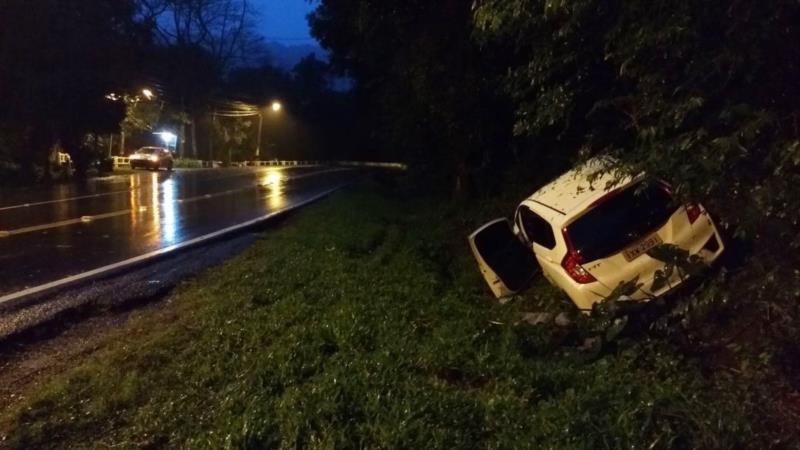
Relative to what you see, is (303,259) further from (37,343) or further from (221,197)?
(221,197)

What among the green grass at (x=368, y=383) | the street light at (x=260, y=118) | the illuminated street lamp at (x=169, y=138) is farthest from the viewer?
the street light at (x=260, y=118)

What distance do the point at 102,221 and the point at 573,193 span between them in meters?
11.0

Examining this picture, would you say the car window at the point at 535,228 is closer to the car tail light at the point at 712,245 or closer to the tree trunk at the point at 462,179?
the car tail light at the point at 712,245

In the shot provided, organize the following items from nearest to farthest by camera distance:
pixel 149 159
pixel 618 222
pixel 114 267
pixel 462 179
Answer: pixel 618 222
pixel 114 267
pixel 462 179
pixel 149 159

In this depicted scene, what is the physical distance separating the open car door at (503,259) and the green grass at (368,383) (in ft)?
1.69

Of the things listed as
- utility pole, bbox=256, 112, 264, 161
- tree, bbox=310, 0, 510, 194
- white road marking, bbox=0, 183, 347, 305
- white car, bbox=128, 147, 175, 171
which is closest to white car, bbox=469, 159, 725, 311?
white road marking, bbox=0, 183, 347, 305

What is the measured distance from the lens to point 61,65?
31109 millimetres

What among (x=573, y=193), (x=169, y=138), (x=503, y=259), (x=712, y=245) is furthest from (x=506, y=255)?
(x=169, y=138)

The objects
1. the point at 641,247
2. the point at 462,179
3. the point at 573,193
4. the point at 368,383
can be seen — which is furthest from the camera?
the point at 462,179

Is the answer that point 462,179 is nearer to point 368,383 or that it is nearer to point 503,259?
point 503,259

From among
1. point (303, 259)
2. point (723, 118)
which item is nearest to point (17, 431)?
point (723, 118)

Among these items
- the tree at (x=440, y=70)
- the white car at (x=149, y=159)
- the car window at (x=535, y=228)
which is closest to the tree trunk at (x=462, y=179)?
the tree at (x=440, y=70)

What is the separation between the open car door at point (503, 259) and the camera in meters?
9.41

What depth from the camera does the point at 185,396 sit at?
5223mm
